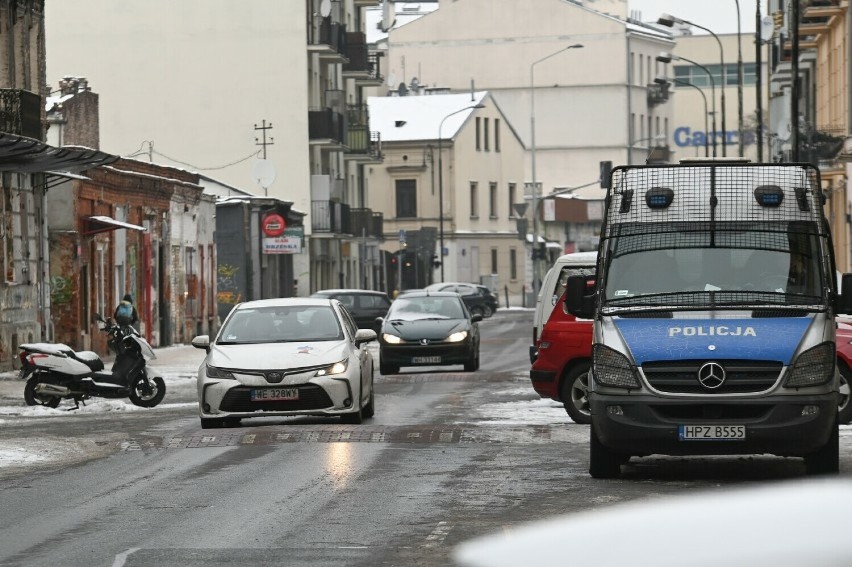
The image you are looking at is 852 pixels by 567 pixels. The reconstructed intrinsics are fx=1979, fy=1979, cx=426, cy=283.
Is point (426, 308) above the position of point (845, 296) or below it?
below

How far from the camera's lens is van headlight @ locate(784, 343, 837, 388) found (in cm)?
1410

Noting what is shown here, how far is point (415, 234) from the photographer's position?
9350 cm

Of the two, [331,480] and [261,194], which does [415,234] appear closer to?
[261,194]

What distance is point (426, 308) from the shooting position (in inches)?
1486

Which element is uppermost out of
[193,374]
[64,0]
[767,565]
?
[64,0]

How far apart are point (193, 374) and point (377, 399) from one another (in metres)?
10.5

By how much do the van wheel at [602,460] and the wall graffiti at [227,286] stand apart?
48783mm

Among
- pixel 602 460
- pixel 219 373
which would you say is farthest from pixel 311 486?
pixel 219 373

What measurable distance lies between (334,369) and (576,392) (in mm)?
2668

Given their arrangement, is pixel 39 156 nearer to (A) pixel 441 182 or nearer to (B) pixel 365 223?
(B) pixel 365 223

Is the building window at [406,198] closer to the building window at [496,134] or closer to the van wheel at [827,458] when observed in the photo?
the building window at [496,134]

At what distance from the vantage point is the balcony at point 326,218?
79688 millimetres

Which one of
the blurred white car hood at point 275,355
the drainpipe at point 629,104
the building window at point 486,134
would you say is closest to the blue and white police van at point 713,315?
the blurred white car hood at point 275,355

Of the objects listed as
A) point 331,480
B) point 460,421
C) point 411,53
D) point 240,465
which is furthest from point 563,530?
point 411,53
